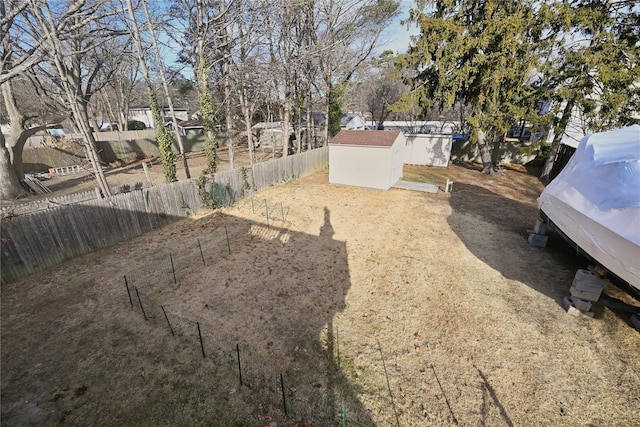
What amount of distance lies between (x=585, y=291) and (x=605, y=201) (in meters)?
2.02

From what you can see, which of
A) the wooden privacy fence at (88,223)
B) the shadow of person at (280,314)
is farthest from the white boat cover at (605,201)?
the wooden privacy fence at (88,223)

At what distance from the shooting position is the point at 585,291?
5.80 m

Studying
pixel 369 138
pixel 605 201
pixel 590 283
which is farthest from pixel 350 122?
pixel 590 283

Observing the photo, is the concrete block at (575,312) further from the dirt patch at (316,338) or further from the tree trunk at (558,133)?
the tree trunk at (558,133)

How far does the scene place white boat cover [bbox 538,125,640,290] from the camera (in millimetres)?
4617

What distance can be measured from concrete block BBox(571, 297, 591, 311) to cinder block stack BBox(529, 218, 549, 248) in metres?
→ 3.40

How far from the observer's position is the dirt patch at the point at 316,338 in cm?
411

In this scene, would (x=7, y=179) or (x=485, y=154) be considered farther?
(x=485, y=154)

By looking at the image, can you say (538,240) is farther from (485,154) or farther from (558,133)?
(485,154)

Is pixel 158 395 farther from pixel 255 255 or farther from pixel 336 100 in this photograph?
pixel 336 100

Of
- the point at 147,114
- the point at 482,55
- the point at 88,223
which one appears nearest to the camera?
the point at 88,223

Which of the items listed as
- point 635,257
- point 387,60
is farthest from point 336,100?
point 635,257

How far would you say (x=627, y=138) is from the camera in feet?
21.6

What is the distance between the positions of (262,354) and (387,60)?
2363 cm
